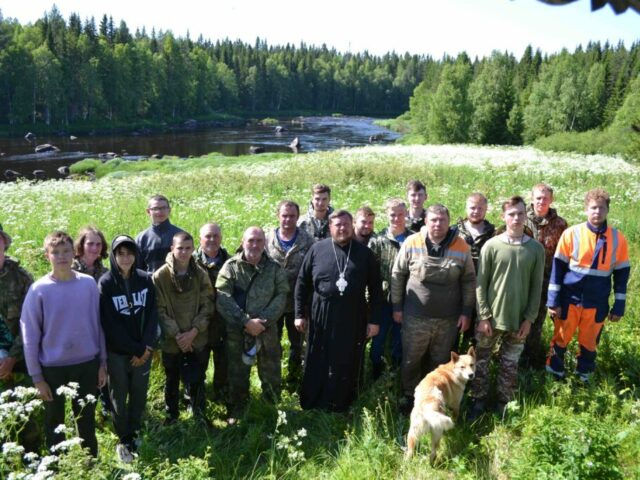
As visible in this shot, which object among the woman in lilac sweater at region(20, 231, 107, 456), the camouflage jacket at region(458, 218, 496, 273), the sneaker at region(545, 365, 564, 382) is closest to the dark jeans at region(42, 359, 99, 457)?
the woman in lilac sweater at region(20, 231, 107, 456)

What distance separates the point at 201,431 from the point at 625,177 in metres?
16.6

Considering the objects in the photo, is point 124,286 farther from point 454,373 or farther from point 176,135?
point 176,135

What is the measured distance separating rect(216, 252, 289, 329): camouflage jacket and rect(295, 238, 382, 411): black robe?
244 millimetres

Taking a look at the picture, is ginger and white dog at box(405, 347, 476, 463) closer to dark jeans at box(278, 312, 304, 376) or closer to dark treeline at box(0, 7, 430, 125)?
dark jeans at box(278, 312, 304, 376)

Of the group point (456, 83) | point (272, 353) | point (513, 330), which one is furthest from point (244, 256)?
point (456, 83)

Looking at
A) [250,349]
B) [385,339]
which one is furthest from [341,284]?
[385,339]

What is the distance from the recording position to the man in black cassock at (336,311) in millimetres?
5090

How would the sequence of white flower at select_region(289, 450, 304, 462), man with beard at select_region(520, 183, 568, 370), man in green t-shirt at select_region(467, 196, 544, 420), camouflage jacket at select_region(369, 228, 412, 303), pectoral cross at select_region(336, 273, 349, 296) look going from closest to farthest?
white flower at select_region(289, 450, 304, 462)
man in green t-shirt at select_region(467, 196, 544, 420)
pectoral cross at select_region(336, 273, 349, 296)
man with beard at select_region(520, 183, 568, 370)
camouflage jacket at select_region(369, 228, 412, 303)

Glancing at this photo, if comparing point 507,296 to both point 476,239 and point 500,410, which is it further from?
point 500,410

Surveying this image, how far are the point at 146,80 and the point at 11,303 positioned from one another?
7600 cm

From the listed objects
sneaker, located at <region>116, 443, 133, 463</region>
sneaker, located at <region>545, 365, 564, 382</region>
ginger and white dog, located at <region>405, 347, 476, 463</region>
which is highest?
ginger and white dog, located at <region>405, 347, 476, 463</region>

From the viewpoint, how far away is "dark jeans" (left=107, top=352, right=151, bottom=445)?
4551mm

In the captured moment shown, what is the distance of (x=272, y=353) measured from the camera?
17.4ft

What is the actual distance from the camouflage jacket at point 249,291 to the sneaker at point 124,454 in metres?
1.48
